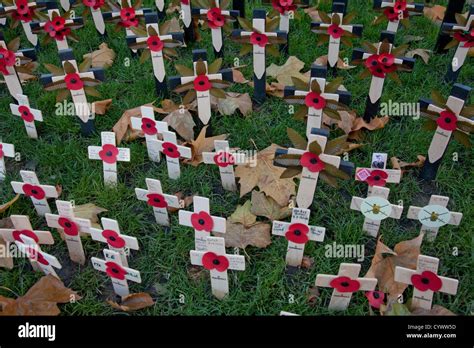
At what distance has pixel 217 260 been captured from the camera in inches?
83.9

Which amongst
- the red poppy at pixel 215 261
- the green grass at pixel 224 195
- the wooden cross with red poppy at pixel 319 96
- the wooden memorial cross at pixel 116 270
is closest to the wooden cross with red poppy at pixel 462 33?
the green grass at pixel 224 195

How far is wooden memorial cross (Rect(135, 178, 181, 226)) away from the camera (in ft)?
7.93

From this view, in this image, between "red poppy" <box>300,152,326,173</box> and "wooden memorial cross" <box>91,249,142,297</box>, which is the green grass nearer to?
"wooden memorial cross" <box>91,249,142,297</box>

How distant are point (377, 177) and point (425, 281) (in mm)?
597

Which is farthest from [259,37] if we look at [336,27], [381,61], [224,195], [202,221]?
[202,221]

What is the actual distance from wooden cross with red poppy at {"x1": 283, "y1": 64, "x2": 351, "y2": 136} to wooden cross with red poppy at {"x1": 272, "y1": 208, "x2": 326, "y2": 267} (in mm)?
706

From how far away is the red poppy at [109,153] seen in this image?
269 cm

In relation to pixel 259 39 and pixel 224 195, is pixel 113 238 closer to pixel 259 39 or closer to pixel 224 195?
pixel 224 195

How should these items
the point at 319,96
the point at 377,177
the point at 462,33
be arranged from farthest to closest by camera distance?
the point at 462,33
the point at 319,96
the point at 377,177

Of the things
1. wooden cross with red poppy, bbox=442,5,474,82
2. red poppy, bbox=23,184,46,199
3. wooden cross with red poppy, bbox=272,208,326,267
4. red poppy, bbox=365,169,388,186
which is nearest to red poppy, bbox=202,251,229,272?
wooden cross with red poppy, bbox=272,208,326,267

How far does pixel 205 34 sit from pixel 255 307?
237 centimetres

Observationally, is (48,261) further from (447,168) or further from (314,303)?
(447,168)

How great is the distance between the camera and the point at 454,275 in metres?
2.32

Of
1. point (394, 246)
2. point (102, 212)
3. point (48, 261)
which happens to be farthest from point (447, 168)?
point (48, 261)
